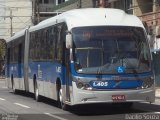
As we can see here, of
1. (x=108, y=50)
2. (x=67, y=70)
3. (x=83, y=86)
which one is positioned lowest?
(x=83, y=86)

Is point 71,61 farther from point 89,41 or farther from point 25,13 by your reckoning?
point 25,13

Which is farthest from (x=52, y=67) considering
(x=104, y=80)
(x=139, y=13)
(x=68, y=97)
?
(x=139, y=13)

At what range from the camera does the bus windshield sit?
17219 millimetres

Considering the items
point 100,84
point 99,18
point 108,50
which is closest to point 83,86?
point 100,84

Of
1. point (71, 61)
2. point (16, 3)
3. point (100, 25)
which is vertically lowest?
point (71, 61)

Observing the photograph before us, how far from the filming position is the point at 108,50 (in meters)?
17.4

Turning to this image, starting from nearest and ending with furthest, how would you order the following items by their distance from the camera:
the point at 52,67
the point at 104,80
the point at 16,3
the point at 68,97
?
the point at 104,80, the point at 68,97, the point at 52,67, the point at 16,3

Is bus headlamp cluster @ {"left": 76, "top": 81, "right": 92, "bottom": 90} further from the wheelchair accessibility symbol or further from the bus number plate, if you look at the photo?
the wheelchair accessibility symbol

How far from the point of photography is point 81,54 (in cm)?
1736

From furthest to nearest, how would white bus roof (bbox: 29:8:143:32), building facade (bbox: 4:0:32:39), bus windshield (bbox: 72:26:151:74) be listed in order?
building facade (bbox: 4:0:32:39)
white bus roof (bbox: 29:8:143:32)
bus windshield (bbox: 72:26:151:74)

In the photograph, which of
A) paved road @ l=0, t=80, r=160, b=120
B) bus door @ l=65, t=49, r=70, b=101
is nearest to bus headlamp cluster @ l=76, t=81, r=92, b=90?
paved road @ l=0, t=80, r=160, b=120

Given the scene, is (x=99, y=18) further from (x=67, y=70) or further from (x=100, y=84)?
(x=100, y=84)

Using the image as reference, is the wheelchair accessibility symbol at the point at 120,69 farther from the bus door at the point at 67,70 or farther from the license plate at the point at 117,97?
the bus door at the point at 67,70

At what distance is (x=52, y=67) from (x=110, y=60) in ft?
13.2
